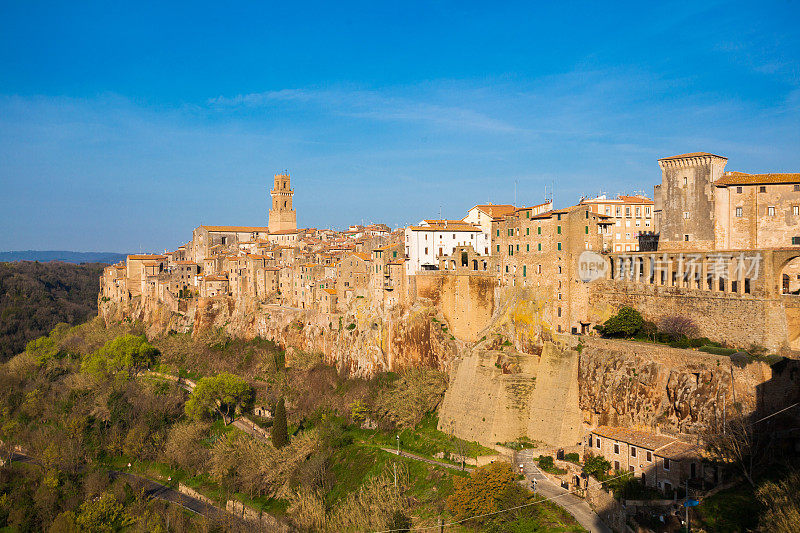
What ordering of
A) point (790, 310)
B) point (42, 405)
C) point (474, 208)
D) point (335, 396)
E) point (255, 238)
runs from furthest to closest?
point (255, 238) < point (42, 405) < point (474, 208) < point (335, 396) < point (790, 310)

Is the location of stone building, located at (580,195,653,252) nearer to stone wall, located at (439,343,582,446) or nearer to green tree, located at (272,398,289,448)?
stone wall, located at (439,343,582,446)

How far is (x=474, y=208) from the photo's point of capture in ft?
187

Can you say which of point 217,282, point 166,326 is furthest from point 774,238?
point 166,326

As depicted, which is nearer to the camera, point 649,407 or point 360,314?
point 649,407

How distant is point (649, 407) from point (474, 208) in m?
28.2

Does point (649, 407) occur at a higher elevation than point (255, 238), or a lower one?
lower

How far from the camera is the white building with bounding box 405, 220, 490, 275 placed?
51.6 meters

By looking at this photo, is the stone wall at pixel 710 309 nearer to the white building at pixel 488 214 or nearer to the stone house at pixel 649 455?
the stone house at pixel 649 455

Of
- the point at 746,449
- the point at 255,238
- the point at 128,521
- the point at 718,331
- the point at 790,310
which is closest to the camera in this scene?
the point at 746,449

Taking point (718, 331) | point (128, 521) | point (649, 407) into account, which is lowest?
point (128, 521)

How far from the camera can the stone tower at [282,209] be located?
98812mm

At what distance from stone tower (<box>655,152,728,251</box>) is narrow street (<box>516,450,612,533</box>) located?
1760cm

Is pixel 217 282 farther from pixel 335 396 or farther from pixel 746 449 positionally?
pixel 746 449

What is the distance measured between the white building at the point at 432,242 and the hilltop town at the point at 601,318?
0.12 m
